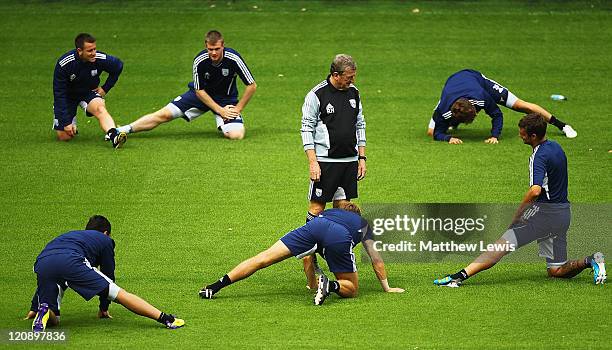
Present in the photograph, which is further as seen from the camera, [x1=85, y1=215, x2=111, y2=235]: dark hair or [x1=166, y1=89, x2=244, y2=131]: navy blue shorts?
[x1=166, y1=89, x2=244, y2=131]: navy blue shorts

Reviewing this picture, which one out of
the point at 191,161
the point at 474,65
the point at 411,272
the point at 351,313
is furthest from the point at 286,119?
the point at 351,313

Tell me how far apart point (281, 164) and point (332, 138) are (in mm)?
3792

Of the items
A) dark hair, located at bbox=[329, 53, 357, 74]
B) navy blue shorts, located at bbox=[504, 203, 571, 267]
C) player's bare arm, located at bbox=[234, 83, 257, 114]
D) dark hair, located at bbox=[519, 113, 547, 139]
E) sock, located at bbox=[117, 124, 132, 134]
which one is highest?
dark hair, located at bbox=[329, 53, 357, 74]

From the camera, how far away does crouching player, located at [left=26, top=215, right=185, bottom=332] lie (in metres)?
8.64

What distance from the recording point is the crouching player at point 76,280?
8.64 meters

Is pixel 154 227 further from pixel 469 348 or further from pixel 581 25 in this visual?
pixel 581 25

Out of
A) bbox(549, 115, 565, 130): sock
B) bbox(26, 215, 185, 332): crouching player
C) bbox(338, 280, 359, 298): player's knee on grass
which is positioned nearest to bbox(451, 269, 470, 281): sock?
bbox(338, 280, 359, 298): player's knee on grass

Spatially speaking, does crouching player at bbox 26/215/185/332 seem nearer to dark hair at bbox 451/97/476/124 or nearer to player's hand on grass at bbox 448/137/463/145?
dark hair at bbox 451/97/476/124

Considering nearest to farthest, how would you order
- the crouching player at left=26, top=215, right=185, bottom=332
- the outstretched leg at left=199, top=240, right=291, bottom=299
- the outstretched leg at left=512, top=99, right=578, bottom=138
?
1. the crouching player at left=26, top=215, right=185, bottom=332
2. the outstretched leg at left=199, top=240, right=291, bottom=299
3. the outstretched leg at left=512, top=99, right=578, bottom=138

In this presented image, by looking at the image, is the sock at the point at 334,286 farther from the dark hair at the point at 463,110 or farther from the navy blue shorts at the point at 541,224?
the dark hair at the point at 463,110

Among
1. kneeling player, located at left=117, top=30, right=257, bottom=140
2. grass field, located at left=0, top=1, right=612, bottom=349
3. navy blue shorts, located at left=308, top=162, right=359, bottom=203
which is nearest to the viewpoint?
grass field, located at left=0, top=1, right=612, bottom=349

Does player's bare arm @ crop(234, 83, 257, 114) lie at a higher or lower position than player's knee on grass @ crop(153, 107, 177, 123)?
higher

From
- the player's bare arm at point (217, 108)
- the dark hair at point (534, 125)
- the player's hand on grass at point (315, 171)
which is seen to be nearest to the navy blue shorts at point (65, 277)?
the player's hand on grass at point (315, 171)

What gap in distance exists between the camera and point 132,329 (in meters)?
8.84
